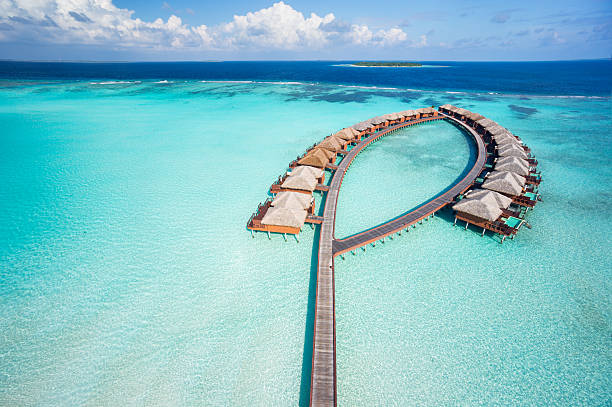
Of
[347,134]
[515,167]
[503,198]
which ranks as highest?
[347,134]

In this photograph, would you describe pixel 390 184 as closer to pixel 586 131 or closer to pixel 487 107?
pixel 586 131

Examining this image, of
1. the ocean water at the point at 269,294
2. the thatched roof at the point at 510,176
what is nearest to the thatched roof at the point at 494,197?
the ocean water at the point at 269,294

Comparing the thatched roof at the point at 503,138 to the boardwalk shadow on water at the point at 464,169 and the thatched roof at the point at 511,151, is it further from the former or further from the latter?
the boardwalk shadow on water at the point at 464,169

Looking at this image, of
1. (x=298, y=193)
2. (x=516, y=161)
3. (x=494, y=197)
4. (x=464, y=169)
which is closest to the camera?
(x=494, y=197)

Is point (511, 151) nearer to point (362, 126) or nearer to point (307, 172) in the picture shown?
point (362, 126)

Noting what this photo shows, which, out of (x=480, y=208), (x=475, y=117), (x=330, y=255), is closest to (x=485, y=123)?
(x=475, y=117)

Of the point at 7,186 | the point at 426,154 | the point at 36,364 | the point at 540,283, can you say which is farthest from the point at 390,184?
the point at 7,186

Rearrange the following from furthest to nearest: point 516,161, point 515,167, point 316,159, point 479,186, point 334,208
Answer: point 316,159 → point 516,161 → point 515,167 → point 479,186 → point 334,208
